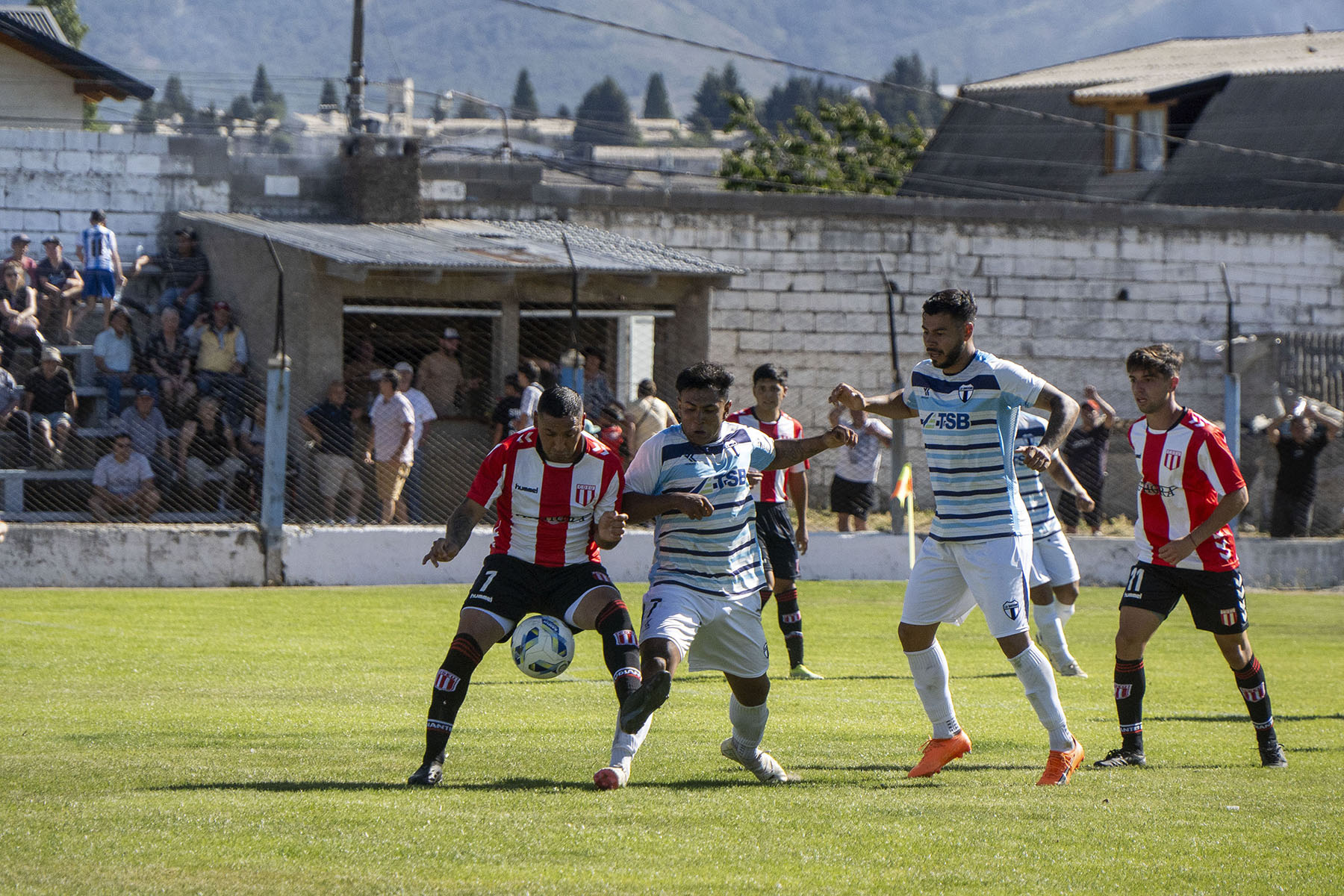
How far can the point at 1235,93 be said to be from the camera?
34.8 m

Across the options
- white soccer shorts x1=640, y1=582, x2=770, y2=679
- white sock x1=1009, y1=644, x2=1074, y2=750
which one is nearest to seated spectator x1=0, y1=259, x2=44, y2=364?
white soccer shorts x1=640, y1=582, x2=770, y2=679

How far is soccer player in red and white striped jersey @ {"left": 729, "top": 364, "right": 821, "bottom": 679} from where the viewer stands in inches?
420

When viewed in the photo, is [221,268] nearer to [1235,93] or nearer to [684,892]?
[684,892]

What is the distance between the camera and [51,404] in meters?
15.6

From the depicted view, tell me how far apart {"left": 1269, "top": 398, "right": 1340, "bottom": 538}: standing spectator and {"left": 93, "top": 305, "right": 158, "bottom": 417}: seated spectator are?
470 inches

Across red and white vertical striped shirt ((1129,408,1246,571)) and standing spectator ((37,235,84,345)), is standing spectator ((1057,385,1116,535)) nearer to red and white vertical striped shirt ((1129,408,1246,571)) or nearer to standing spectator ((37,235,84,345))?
red and white vertical striped shirt ((1129,408,1246,571))

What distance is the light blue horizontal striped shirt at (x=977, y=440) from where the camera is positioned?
7.00m

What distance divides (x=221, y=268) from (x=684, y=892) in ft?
51.2

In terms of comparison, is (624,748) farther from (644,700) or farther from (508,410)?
(508,410)

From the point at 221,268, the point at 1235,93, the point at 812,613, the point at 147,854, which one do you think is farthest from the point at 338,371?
the point at 1235,93

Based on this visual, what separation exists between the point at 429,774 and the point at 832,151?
4135cm

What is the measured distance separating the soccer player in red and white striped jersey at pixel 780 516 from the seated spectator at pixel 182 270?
9.93m

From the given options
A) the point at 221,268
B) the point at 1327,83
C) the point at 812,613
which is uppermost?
the point at 1327,83

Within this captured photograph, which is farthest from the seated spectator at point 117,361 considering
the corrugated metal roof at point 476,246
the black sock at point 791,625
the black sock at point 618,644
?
the black sock at point 618,644
